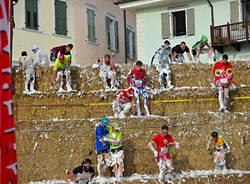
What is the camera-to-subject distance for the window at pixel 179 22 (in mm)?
25094

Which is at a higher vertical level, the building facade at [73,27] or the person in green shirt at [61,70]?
the building facade at [73,27]

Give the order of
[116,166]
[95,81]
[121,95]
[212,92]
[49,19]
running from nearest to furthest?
[116,166] < [121,95] < [212,92] < [95,81] < [49,19]

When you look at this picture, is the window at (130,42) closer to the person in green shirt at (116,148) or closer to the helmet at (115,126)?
the helmet at (115,126)

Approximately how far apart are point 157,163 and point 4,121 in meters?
8.86

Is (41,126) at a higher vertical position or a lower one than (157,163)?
higher

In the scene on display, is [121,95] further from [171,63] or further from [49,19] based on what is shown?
[49,19]

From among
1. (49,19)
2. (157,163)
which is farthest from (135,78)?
(49,19)

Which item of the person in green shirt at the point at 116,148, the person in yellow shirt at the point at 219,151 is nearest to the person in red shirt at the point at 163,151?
the person in green shirt at the point at 116,148

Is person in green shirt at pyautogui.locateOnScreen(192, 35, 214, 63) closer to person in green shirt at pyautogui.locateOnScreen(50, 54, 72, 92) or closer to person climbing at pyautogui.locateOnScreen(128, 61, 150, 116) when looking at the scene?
person climbing at pyautogui.locateOnScreen(128, 61, 150, 116)

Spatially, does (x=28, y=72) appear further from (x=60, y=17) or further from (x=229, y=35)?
(x=229, y=35)

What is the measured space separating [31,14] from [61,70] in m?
8.21

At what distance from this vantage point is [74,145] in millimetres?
11969

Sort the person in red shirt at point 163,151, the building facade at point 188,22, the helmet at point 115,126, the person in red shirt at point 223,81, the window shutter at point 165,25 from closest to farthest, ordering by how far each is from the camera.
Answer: the person in red shirt at point 163,151 → the helmet at point 115,126 → the person in red shirt at point 223,81 → the building facade at point 188,22 → the window shutter at point 165,25

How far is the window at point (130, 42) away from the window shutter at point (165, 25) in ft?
21.6
